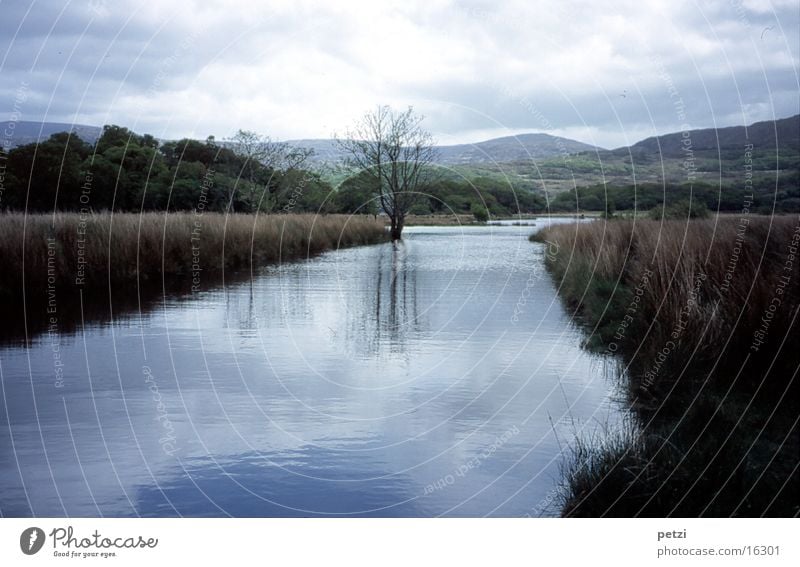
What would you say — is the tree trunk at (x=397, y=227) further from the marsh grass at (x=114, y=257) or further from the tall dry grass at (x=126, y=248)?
the marsh grass at (x=114, y=257)

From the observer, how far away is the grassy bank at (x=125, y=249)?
40.8ft

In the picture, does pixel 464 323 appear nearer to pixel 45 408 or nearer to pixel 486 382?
pixel 486 382

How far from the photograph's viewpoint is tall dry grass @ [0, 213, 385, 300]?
40.9ft

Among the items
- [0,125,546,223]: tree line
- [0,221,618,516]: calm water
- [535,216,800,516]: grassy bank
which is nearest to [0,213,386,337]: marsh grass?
[0,221,618,516]: calm water

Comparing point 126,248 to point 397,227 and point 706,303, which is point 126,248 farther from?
point 397,227

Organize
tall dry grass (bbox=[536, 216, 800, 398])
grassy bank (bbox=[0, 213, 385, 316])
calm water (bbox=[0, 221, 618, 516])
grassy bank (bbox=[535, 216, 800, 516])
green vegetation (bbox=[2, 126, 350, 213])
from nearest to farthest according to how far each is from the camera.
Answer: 1. grassy bank (bbox=[535, 216, 800, 516])
2. calm water (bbox=[0, 221, 618, 516])
3. tall dry grass (bbox=[536, 216, 800, 398])
4. grassy bank (bbox=[0, 213, 385, 316])
5. green vegetation (bbox=[2, 126, 350, 213])

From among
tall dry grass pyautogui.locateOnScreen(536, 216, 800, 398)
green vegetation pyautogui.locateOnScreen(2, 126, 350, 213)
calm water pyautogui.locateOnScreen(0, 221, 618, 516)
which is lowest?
calm water pyautogui.locateOnScreen(0, 221, 618, 516)

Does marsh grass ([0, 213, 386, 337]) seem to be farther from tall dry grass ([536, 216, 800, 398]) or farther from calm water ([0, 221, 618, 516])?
tall dry grass ([536, 216, 800, 398])

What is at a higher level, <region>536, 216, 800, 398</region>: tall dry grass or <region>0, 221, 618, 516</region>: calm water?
<region>536, 216, 800, 398</region>: tall dry grass

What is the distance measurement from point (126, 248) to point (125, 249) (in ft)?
0.09

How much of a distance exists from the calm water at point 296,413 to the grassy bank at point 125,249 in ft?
8.42

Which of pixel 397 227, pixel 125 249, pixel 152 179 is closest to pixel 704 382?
pixel 125 249

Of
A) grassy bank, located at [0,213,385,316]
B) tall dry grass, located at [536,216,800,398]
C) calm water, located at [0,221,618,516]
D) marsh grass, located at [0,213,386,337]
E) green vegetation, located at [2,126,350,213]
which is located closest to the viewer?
calm water, located at [0,221,618,516]

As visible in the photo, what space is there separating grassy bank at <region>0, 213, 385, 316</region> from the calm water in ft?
8.42
